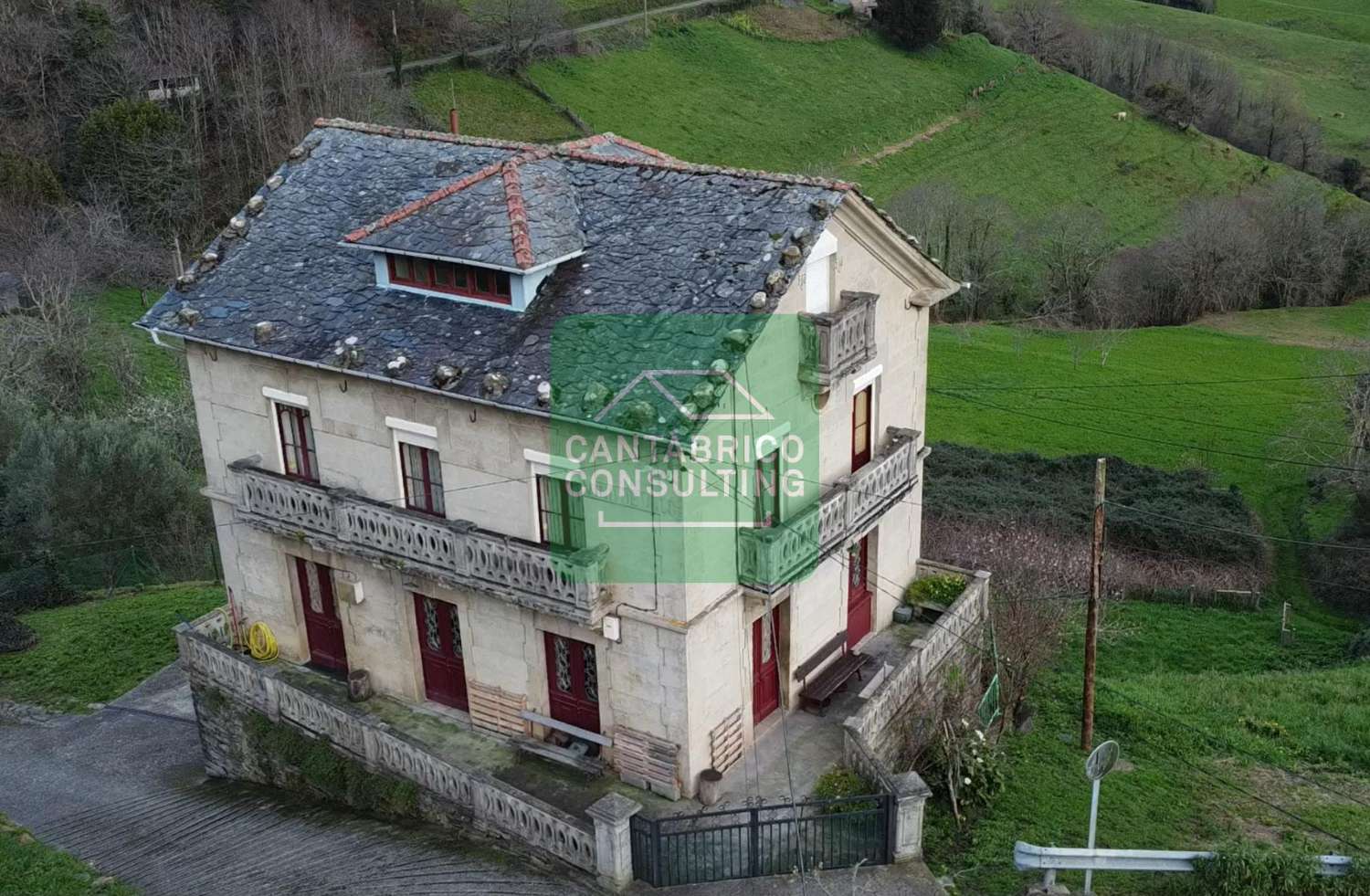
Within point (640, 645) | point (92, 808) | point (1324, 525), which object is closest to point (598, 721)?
point (640, 645)

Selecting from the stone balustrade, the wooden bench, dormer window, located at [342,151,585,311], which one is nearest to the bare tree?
the wooden bench

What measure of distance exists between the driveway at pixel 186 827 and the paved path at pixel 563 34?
52015 millimetres

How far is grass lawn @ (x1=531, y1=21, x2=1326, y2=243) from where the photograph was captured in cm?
8312

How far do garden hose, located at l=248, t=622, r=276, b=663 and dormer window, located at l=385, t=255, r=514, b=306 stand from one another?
9095 millimetres

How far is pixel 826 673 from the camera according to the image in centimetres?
2734

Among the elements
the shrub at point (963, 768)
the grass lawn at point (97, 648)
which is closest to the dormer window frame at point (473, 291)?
the shrub at point (963, 768)

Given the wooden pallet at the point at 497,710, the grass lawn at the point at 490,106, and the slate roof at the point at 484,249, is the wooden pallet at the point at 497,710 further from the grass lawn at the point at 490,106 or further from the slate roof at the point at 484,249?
the grass lawn at the point at 490,106

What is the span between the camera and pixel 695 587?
2273 centimetres

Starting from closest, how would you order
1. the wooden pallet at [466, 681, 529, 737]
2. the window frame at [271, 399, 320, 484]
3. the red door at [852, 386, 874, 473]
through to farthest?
the wooden pallet at [466, 681, 529, 737] < the window frame at [271, 399, 320, 484] < the red door at [852, 386, 874, 473]

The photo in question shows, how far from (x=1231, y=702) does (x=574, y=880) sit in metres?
19.1

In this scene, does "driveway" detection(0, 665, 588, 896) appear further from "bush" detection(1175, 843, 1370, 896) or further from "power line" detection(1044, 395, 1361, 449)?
"power line" detection(1044, 395, 1361, 449)

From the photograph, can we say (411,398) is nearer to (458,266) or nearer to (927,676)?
(458,266)

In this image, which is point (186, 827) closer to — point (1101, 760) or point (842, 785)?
point (842, 785)

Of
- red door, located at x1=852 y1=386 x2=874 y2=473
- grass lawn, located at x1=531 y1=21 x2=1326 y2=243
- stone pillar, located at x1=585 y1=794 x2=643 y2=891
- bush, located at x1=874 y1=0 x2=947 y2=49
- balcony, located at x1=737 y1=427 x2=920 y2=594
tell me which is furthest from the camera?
bush, located at x1=874 y1=0 x2=947 y2=49
